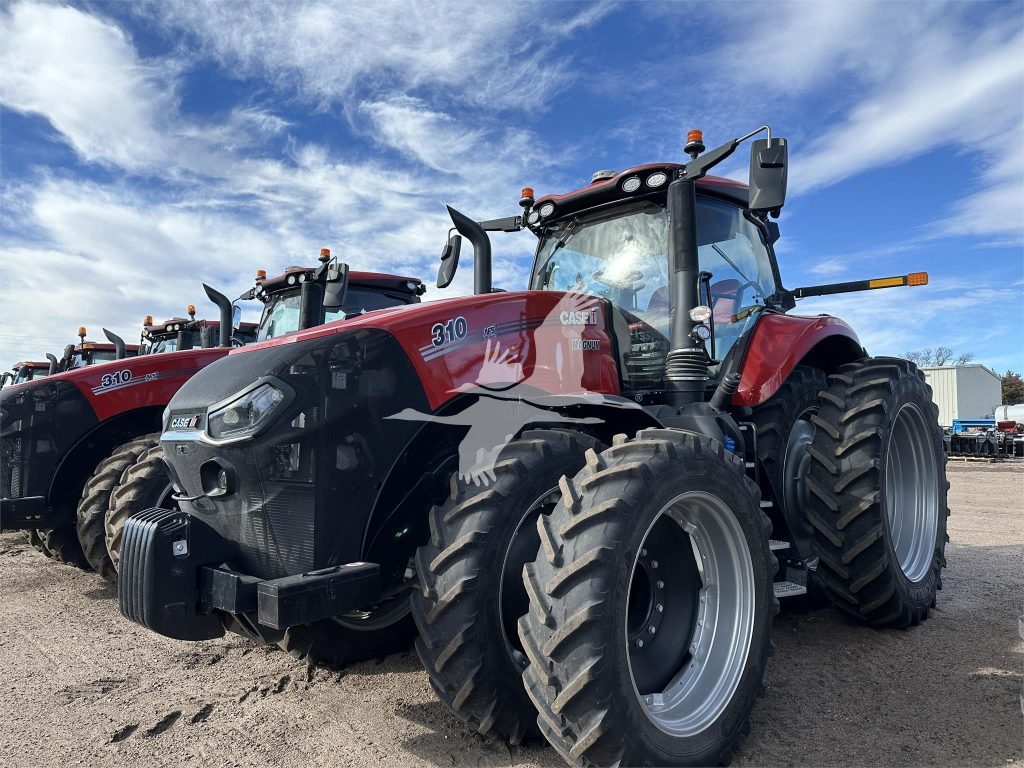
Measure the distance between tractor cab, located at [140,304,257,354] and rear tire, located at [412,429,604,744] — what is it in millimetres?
6622

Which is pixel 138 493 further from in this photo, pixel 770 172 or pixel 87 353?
pixel 87 353

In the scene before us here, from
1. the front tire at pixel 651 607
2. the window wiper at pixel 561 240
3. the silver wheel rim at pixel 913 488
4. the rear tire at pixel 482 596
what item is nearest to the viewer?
the front tire at pixel 651 607

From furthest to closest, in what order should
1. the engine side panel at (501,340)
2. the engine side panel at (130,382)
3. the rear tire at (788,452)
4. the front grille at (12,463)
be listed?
1. the engine side panel at (130,382)
2. the front grille at (12,463)
3. the rear tire at (788,452)
4. the engine side panel at (501,340)

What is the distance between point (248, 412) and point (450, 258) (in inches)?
66.6

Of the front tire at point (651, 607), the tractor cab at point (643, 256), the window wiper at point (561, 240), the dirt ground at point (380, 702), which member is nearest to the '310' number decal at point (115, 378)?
the dirt ground at point (380, 702)

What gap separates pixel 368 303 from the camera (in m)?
7.11

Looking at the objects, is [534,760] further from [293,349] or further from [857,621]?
[857,621]

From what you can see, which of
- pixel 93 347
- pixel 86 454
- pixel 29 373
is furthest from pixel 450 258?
pixel 29 373

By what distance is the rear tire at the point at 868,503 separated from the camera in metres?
4.03

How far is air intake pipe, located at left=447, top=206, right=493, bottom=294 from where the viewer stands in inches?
142

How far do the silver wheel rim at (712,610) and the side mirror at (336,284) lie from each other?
2902 millimetres

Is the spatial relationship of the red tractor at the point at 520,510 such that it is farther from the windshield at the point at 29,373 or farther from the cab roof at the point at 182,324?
the windshield at the point at 29,373

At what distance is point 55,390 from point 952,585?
7.51 meters

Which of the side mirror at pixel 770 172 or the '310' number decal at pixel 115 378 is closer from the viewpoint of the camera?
the side mirror at pixel 770 172
